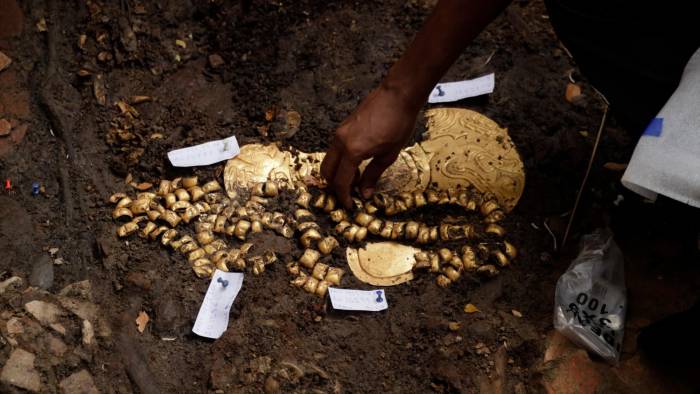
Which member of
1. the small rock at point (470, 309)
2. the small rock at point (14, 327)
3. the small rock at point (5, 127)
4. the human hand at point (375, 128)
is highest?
the human hand at point (375, 128)

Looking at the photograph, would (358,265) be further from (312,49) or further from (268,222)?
(312,49)

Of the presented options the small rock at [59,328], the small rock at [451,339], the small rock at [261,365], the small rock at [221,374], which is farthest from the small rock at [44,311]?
the small rock at [451,339]

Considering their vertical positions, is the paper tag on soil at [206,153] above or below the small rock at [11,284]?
above

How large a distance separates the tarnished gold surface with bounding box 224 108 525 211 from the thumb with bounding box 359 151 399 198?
0.09 m

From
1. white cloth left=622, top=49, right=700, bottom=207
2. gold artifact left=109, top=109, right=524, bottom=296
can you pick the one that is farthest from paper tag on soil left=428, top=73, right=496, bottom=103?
white cloth left=622, top=49, right=700, bottom=207

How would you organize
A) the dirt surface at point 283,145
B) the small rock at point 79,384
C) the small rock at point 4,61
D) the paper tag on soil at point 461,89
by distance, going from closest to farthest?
the small rock at point 79,384 → the dirt surface at point 283,145 → the small rock at point 4,61 → the paper tag on soil at point 461,89

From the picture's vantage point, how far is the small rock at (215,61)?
2561 millimetres

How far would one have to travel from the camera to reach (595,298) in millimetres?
1939

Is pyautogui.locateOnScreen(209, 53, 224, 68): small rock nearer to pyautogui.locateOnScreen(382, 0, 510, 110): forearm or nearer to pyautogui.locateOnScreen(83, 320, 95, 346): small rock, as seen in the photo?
pyautogui.locateOnScreen(382, 0, 510, 110): forearm

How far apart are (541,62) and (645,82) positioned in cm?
88

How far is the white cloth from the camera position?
145 cm

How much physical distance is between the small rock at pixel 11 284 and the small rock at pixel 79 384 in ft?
1.21

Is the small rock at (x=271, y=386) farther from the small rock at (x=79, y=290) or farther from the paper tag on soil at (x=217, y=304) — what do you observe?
the small rock at (x=79, y=290)

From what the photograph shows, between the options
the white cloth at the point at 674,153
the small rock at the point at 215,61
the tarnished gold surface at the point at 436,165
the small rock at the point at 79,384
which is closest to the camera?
the white cloth at the point at 674,153
